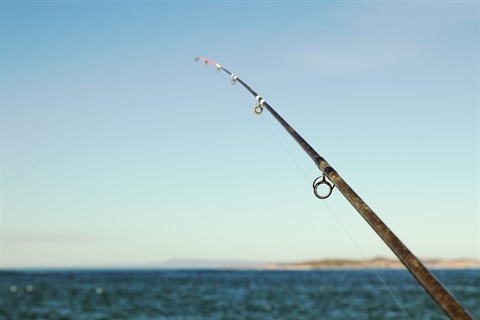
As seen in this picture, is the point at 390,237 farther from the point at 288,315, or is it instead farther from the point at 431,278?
the point at 288,315

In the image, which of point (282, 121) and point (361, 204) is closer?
point (361, 204)

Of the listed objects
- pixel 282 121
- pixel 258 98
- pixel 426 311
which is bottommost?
pixel 426 311

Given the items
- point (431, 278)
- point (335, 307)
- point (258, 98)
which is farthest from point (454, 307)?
point (335, 307)

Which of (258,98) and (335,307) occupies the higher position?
(258,98)

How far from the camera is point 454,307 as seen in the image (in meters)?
1.89

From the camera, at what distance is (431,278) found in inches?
82.8

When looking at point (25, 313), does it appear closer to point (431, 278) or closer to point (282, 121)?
point (282, 121)

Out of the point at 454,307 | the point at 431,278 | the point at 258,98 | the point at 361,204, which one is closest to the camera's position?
the point at 454,307

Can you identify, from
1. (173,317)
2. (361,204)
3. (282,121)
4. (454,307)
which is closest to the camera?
(454,307)

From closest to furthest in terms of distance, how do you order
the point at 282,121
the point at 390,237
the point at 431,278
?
the point at 431,278, the point at 390,237, the point at 282,121

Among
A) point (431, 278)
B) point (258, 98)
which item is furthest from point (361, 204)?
point (258, 98)

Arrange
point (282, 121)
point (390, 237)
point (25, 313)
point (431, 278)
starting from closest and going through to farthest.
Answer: point (431, 278) < point (390, 237) < point (282, 121) < point (25, 313)

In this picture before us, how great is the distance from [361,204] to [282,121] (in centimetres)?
193

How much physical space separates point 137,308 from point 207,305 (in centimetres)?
388
